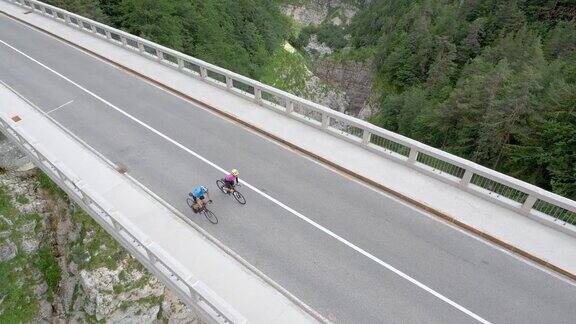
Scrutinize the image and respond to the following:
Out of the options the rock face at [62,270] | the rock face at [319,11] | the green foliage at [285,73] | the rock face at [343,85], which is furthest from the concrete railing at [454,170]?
the rock face at [319,11]

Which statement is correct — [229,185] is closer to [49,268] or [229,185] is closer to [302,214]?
[302,214]

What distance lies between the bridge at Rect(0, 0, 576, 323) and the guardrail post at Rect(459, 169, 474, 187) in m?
0.11

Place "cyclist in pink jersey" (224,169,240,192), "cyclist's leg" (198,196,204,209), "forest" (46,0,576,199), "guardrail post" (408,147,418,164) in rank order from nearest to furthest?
"cyclist's leg" (198,196,204,209) → "cyclist in pink jersey" (224,169,240,192) → "guardrail post" (408,147,418,164) → "forest" (46,0,576,199)

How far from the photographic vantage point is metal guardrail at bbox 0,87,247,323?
874 cm

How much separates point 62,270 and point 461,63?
61.1 meters

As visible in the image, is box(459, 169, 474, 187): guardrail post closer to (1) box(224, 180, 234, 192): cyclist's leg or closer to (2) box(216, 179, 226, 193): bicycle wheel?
(1) box(224, 180, 234, 192): cyclist's leg

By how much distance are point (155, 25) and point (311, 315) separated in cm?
3633

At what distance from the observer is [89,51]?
24.1m

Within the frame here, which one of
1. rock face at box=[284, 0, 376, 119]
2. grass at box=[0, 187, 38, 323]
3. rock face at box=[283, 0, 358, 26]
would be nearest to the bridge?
grass at box=[0, 187, 38, 323]

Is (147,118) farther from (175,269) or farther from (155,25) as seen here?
(155,25)

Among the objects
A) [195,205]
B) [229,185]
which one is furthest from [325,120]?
[195,205]

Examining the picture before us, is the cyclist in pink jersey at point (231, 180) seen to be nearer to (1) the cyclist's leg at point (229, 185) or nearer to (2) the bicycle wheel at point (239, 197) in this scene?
(1) the cyclist's leg at point (229, 185)

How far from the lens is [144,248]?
33.3 feet

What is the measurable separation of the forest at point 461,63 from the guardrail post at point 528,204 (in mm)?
8131
